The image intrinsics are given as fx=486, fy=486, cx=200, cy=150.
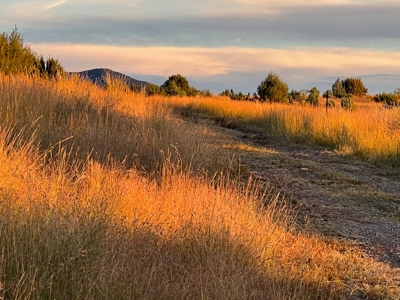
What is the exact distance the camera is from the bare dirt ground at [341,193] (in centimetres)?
536

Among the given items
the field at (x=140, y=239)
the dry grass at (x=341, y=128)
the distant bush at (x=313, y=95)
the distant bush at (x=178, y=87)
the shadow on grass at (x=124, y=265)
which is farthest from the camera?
the distant bush at (x=178, y=87)

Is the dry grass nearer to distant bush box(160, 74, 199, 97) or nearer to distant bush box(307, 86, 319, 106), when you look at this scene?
distant bush box(307, 86, 319, 106)

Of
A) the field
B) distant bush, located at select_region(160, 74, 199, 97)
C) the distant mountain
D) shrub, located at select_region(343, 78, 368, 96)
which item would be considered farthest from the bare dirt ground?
shrub, located at select_region(343, 78, 368, 96)

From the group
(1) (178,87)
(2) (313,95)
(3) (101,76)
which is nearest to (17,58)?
(3) (101,76)

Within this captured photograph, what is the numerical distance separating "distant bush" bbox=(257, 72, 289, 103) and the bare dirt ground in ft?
54.3

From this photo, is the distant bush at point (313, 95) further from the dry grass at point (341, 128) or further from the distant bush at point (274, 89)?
the dry grass at point (341, 128)

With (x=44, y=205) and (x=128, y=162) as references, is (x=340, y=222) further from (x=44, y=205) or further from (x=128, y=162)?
(x=44, y=205)

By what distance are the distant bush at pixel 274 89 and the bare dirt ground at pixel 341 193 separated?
16.5 m

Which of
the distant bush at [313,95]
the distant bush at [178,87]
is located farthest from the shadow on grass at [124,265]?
the distant bush at [178,87]

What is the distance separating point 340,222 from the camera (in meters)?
5.89

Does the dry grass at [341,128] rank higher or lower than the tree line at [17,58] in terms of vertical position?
lower

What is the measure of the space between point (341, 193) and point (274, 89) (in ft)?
71.2

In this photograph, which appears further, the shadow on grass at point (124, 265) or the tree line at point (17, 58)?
the tree line at point (17, 58)

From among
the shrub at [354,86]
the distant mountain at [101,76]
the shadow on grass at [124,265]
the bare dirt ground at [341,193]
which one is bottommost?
the bare dirt ground at [341,193]
